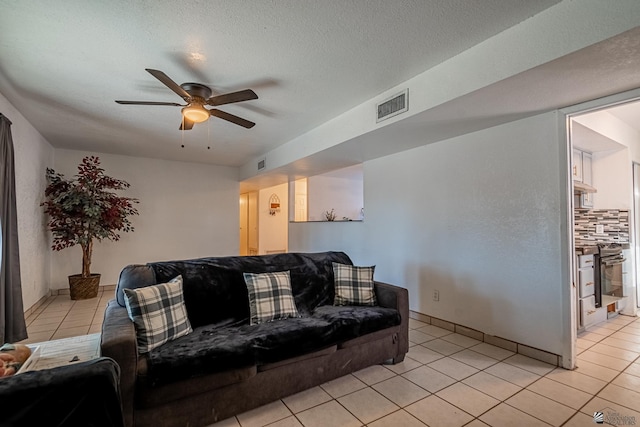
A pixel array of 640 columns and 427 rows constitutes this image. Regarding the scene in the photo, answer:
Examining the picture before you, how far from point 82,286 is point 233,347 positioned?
14.1 feet

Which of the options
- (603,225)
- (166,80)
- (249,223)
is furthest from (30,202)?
(603,225)

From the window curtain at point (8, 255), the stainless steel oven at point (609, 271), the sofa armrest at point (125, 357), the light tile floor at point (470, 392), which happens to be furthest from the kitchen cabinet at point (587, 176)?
the window curtain at point (8, 255)

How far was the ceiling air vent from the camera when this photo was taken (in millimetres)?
2627

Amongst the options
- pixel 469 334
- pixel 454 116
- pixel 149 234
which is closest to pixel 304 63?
pixel 454 116

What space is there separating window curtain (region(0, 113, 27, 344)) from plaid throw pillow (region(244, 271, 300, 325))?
2.32 metres

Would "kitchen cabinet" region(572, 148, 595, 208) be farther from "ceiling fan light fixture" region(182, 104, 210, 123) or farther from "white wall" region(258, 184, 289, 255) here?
"white wall" region(258, 184, 289, 255)

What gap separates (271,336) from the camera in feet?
6.31

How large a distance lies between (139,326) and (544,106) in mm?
3333

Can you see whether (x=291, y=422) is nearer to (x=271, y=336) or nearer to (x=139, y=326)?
(x=271, y=336)

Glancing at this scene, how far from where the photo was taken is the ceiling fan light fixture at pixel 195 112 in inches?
102

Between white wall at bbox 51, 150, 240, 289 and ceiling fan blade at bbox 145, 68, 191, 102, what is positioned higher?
ceiling fan blade at bbox 145, 68, 191, 102

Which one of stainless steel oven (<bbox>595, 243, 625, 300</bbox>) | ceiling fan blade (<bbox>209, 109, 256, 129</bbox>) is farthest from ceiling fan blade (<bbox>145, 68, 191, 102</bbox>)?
stainless steel oven (<bbox>595, 243, 625, 300</bbox>)

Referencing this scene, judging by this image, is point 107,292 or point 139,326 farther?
point 107,292

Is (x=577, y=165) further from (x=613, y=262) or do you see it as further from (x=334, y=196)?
(x=334, y=196)
